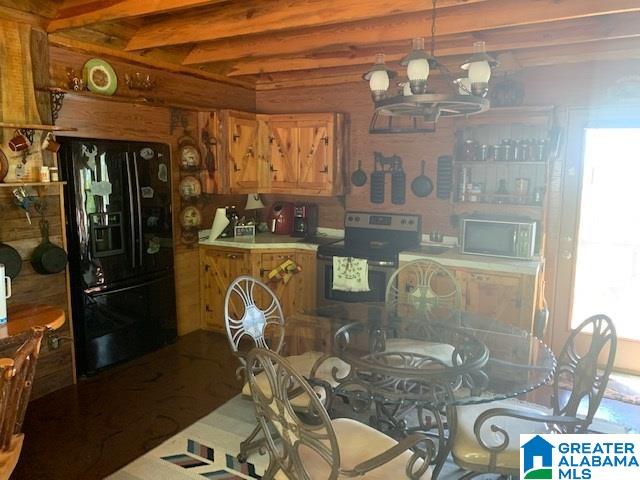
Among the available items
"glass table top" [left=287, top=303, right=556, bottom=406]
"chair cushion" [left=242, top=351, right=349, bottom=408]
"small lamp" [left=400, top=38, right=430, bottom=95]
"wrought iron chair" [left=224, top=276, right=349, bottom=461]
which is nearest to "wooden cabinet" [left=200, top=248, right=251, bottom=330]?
"wrought iron chair" [left=224, top=276, right=349, bottom=461]

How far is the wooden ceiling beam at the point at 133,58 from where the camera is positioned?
3357 mm

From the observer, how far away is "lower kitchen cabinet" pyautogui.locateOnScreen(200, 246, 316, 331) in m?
4.40

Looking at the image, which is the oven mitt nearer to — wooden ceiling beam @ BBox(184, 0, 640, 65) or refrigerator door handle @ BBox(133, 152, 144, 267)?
refrigerator door handle @ BBox(133, 152, 144, 267)

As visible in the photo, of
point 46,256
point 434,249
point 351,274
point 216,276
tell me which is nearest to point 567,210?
point 434,249

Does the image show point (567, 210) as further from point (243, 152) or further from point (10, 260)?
point (10, 260)

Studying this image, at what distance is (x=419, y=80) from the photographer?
2066mm

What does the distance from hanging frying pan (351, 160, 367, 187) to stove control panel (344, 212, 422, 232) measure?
11.3 inches

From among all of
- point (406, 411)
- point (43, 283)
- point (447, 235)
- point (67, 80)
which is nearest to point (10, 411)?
point (43, 283)

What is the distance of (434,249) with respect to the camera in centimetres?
419

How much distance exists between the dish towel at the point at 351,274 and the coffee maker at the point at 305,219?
0.84 metres

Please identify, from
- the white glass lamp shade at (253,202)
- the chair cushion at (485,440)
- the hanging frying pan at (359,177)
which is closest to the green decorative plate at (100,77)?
the white glass lamp shade at (253,202)

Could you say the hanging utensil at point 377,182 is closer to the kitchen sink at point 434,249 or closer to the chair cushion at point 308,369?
the kitchen sink at point 434,249

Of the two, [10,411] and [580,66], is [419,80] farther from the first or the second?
[580,66]

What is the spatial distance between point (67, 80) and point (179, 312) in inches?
83.4
